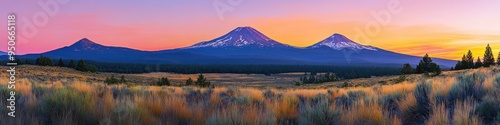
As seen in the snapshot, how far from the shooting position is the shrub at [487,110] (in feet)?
16.3

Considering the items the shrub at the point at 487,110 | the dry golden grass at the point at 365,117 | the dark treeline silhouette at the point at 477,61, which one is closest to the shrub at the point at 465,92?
the shrub at the point at 487,110

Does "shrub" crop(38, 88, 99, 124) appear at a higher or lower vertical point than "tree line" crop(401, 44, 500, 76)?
lower

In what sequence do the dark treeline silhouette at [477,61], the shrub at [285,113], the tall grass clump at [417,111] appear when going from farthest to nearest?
1. the dark treeline silhouette at [477,61]
2. the tall grass clump at [417,111]
3. the shrub at [285,113]

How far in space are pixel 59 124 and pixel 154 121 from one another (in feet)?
3.46

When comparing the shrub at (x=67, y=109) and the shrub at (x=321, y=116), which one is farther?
the shrub at (x=321, y=116)

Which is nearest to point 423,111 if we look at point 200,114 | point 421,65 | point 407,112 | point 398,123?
point 407,112

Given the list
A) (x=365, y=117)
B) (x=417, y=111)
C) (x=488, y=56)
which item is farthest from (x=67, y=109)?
(x=488, y=56)

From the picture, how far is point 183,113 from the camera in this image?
534 centimetres

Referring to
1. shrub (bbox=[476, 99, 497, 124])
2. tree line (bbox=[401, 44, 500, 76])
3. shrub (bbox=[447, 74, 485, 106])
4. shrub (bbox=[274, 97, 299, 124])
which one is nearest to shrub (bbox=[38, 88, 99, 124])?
shrub (bbox=[274, 97, 299, 124])

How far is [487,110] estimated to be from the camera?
16.7 feet

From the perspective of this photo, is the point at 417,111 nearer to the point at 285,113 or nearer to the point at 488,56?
the point at 285,113

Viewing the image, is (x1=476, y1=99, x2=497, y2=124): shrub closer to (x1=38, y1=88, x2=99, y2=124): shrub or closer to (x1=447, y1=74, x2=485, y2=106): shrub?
(x1=447, y1=74, x2=485, y2=106): shrub

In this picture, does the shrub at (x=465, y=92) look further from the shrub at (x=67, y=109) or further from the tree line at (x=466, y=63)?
the tree line at (x=466, y=63)

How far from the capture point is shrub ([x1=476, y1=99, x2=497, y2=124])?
4.98 m
